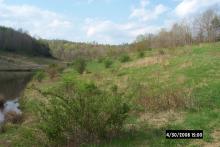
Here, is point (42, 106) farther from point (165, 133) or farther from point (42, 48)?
point (42, 48)

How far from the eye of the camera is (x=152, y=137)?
35.7 ft

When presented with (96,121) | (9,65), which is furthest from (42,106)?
(9,65)

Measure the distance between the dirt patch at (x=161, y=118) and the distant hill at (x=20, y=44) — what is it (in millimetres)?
151153

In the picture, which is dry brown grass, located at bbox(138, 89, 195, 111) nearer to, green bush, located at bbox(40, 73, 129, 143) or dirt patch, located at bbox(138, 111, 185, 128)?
dirt patch, located at bbox(138, 111, 185, 128)

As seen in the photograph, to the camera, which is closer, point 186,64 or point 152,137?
point 152,137

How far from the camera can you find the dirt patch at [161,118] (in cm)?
1249

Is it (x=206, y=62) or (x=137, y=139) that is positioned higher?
(x=206, y=62)

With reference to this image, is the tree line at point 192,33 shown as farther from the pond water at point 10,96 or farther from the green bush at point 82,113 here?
the green bush at point 82,113

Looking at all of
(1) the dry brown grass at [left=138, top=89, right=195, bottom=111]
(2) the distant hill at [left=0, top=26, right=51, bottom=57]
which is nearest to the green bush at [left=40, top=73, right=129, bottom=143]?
(1) the dry brown grass at [left=138, top=89, right=195, bottom=111]

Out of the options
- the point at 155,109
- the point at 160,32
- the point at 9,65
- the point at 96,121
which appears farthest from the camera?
the point at 9,65

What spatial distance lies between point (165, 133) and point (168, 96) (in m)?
4.05

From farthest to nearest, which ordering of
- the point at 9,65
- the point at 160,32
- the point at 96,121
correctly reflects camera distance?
the point at 9,65
the point at 160,32
the point at 96,121
